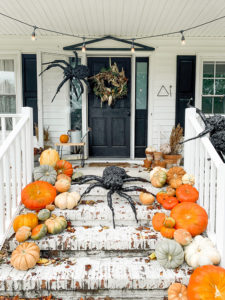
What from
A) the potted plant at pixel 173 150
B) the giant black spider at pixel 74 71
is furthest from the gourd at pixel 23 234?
the giant black spider at pixel 74 71

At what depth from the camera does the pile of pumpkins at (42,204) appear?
2490 mm

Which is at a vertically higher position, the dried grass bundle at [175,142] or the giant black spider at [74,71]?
the giant black spider at [74,71]

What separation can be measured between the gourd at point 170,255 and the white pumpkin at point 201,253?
0.07 m

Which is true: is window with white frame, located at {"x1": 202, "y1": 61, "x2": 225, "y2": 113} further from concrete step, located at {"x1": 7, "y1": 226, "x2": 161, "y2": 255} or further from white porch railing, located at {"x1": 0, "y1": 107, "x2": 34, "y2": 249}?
concrete step, located at {"x1": 7, "y1": 226, "x2": 161, "y2": 255}

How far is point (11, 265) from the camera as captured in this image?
8.30 ft

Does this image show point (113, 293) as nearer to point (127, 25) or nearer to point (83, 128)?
point (83, 128)

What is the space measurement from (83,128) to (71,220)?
3063 mm

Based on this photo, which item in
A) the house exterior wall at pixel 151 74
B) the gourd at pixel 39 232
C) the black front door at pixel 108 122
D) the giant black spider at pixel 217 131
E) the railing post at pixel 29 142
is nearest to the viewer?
the gourd at pixel 39 232

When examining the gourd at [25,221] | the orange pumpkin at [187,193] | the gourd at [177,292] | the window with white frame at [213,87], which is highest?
the window with white frame at [213,87]

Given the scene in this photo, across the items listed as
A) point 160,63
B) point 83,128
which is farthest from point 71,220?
point 160,63

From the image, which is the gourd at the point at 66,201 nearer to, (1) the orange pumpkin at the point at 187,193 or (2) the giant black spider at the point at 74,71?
(1) the orange pumpkin at the point at 187,193

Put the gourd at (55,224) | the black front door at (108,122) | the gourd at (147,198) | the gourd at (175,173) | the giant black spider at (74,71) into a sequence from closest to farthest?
the gourd at (55,224) → the gourd at (147,198) → the gourd at (175,173) → the giant black spider at (74,71) → the black front door at (108,122)

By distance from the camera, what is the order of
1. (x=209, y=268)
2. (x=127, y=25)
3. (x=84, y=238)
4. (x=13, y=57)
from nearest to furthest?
(x=209, y=268)
(x=84, y=238)
(x=127, y=25)
(x=13, y=57)

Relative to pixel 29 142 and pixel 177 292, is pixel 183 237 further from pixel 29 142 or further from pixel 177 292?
pixel 29 142
